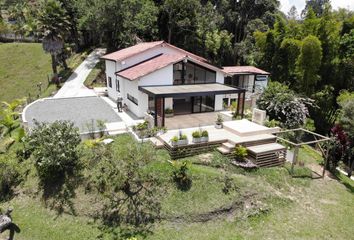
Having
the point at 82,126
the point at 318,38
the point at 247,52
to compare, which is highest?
the point at 318,38

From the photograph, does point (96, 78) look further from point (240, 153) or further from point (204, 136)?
point (240, 153)

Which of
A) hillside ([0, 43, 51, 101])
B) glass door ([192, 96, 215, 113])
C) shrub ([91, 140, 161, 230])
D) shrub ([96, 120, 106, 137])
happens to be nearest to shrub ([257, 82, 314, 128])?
glass door ([192, 96, 215, 113])

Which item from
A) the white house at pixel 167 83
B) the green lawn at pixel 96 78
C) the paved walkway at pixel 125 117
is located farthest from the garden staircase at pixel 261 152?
the green lawn at pixel 96 78

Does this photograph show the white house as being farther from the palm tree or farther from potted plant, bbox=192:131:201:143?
the palm tree

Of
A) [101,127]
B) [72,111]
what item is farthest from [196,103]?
[72,111]

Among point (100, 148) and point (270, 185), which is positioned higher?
point (100, 148)

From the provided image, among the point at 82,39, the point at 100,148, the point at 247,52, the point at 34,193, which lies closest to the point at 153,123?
the point at 100,148

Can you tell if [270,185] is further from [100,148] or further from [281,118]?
[100,148]
